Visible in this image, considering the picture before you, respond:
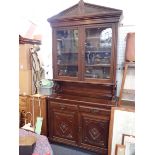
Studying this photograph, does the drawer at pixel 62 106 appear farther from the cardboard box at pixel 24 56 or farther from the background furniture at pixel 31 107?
the cardboard box at pixel 24 56

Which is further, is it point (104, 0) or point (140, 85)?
point (104, 0)

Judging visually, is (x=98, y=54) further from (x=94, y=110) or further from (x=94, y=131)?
(x=94, y=131)

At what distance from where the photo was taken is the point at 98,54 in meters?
2.96

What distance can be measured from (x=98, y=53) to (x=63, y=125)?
125 centimetres

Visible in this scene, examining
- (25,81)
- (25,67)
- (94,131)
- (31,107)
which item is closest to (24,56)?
(25,67)

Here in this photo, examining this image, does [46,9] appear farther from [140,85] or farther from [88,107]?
[140,85]

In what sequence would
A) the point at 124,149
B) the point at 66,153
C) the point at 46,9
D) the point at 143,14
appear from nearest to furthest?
the point at 143,14 → the point at 124,149 → the point at 66,153 → the point at 46,9

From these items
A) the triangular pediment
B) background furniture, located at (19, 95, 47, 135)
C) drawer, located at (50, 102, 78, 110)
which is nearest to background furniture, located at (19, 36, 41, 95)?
background furniture, located at (19, 95, 47, 135)

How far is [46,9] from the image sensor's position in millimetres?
3533

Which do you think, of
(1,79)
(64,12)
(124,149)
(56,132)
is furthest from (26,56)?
(1,79)

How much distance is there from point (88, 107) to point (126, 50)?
974 mm

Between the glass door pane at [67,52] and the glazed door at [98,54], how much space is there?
19 centimetres

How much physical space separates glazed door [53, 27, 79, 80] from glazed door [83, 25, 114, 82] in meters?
0.18

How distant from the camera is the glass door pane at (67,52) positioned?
3082 mm
